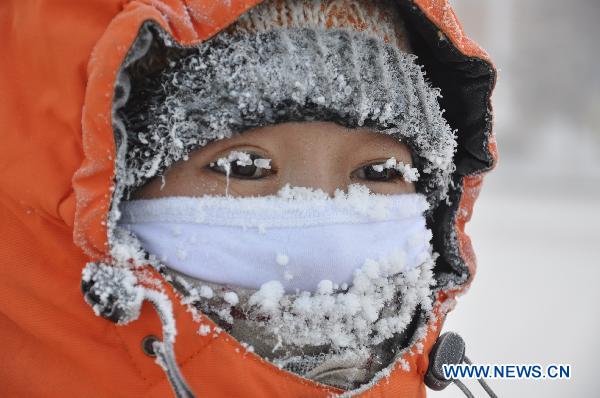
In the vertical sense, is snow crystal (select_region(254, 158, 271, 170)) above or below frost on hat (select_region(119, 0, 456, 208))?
below

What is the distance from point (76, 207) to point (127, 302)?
0.16m

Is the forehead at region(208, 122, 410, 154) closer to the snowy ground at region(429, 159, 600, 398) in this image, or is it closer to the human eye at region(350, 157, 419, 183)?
the human eye at region(350, 157, 419, 183)

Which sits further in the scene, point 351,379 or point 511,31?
point 511,31

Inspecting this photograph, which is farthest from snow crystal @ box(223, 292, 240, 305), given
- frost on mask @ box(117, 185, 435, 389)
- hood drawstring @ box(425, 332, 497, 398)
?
hood drawstring @ box(425, 332, 497, 398)

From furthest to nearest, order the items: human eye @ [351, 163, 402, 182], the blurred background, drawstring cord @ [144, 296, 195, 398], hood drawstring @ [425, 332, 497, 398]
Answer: the blurred background
hood drawstring @ [425, 332, 497, 398]
human eye @ [351, 163, 402, 182]
drawstring cord @ [144, 296, 195, 398]

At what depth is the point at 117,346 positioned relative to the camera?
1177mm

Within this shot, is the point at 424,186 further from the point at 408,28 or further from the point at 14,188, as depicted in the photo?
the point at 14,188

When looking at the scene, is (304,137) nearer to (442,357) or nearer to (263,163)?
(263,163)

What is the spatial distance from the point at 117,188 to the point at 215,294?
24 cm

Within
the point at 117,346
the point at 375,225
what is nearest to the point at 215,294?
the point at 117,346

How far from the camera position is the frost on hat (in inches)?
44.2

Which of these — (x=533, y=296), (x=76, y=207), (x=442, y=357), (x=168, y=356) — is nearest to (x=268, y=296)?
(x=168, y=356)

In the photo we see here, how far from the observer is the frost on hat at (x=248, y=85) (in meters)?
1.12

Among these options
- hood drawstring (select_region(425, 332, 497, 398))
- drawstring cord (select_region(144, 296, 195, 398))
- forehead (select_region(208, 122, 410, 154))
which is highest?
forehead (select_region(208, 122, 410, 154))
